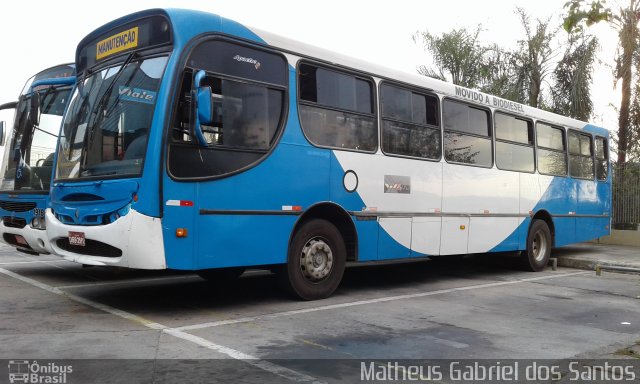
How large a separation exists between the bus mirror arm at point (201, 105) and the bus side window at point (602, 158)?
11.3 meters

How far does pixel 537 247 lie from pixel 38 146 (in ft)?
32.2

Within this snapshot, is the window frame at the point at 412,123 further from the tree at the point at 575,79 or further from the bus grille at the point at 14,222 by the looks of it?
the tree at the point at 575,79

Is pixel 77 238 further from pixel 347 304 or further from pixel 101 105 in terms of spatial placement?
pixel 347 304

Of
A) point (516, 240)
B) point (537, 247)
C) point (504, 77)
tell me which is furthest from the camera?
point (504, 77)

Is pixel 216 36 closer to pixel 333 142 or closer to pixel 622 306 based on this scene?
pixel 333 142

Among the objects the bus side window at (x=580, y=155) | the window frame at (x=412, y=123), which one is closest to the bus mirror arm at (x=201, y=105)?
the window frame at (x=412, y=123)

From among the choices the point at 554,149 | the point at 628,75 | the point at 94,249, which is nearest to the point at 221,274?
the point at 94,249

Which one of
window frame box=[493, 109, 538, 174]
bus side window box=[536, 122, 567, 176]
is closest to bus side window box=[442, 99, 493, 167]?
window frame box=[493, 109, 538, 174]

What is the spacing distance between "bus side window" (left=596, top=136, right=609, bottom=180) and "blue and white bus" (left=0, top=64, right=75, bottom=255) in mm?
11973

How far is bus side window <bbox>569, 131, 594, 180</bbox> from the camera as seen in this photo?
13.0 meters

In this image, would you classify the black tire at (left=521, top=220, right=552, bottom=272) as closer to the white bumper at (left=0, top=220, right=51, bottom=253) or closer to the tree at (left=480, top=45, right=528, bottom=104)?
the white bumper at (left=0, top=220, right=51, bottom=253)

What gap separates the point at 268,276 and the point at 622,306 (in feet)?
18.5

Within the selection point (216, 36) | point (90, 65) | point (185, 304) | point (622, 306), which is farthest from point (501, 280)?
point (90, 65)

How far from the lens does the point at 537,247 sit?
39.3 feet
